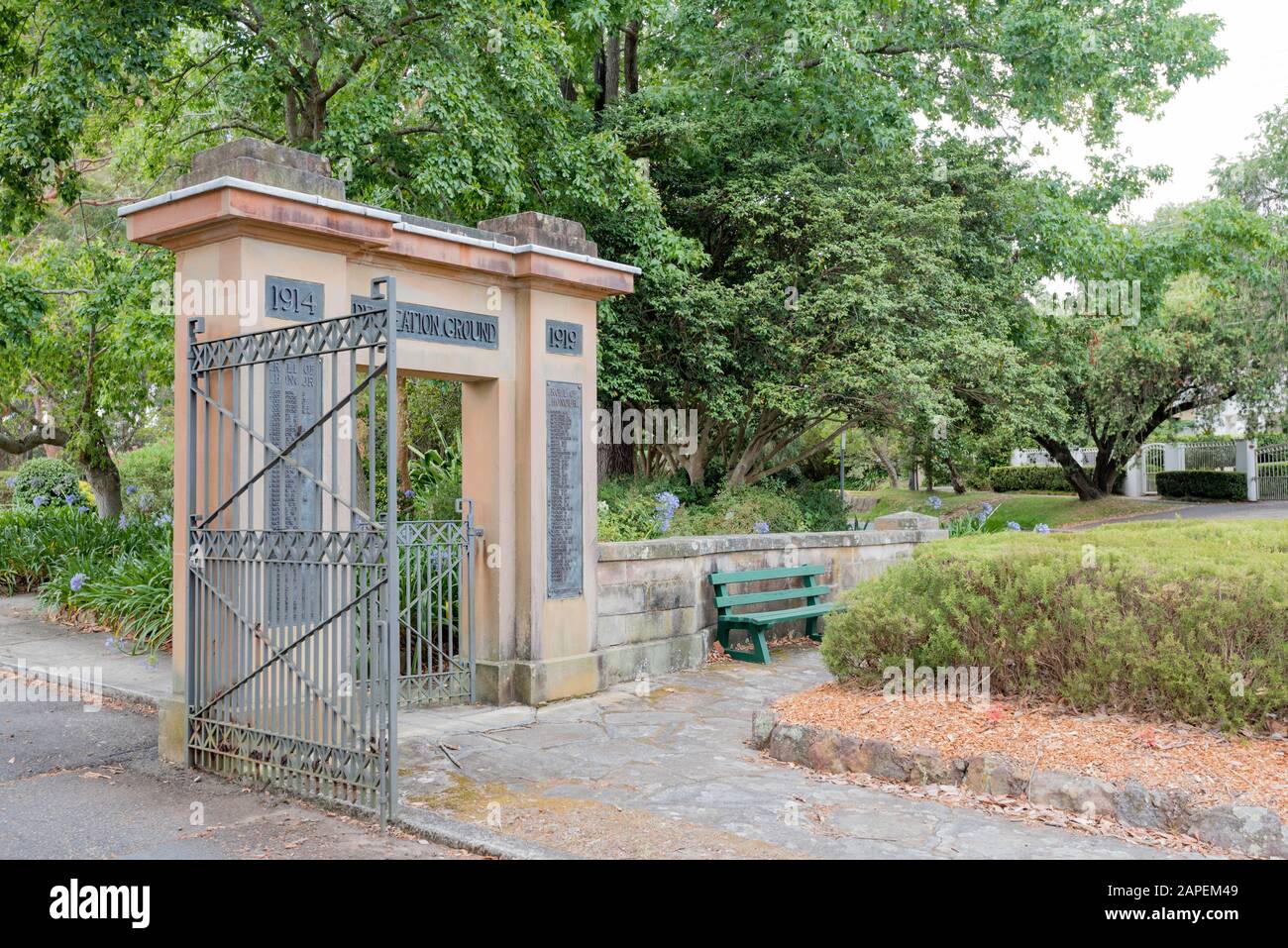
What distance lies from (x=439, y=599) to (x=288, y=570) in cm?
200

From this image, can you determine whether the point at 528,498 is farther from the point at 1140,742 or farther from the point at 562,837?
the point at 1140,742

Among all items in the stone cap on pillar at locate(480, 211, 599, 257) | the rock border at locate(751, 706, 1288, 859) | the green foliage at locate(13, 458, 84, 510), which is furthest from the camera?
the green foliage at locate(13, 458, 84, 510)

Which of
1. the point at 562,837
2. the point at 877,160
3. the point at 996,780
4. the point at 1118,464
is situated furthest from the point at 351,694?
the point at 1118,464

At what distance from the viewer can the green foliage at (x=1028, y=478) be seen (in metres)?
34.6

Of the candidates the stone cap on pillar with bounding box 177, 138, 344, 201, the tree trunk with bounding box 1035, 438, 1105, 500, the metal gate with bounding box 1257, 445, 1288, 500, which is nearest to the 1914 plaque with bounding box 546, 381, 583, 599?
the stone cap on pillar with bounding box 177, 138, 344, 201

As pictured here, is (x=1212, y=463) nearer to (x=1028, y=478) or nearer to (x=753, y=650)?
(x=1028, y=478)

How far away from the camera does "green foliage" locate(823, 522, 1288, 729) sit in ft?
18.8

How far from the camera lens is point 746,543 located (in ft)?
35.7

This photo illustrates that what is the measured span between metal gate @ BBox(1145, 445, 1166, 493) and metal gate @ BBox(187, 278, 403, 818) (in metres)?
31.5

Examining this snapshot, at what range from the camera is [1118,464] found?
29922mm

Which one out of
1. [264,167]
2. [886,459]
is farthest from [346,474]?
[886,459]

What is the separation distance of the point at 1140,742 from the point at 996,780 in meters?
→ 0.76

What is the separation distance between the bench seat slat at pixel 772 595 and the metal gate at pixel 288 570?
4459 mm

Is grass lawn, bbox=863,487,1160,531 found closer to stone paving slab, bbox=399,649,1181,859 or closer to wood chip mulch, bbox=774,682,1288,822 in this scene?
stone paving slab, bbox=399,649,1181,859
